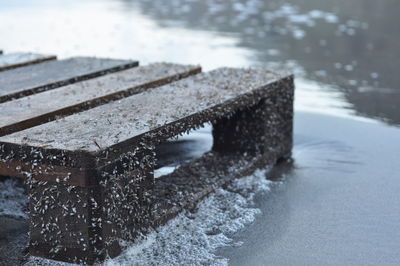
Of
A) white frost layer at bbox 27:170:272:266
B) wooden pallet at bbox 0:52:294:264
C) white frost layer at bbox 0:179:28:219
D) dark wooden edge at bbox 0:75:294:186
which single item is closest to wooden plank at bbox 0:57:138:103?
wooden pallet at bbox 0:52:294:264

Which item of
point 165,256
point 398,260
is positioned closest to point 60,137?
point 165,256

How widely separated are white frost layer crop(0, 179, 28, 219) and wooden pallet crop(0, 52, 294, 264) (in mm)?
526

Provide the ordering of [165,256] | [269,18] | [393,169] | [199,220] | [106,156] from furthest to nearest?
[269,18], [393,169], [199,220], [165,256], [106,156]

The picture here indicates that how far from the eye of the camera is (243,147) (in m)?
4.33

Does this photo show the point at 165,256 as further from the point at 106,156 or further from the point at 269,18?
the point at 269,18

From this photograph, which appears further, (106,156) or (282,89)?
(282,89)

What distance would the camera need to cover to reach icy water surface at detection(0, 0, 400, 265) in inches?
128

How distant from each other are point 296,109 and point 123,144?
2.98m

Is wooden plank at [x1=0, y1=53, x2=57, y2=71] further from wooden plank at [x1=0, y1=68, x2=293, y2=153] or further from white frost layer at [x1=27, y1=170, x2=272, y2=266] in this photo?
white frost layer at [x1=27, y1=170, x2=272, y2=266]

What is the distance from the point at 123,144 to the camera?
2.89m

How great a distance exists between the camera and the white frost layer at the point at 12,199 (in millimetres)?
3656

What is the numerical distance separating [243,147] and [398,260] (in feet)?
4.64

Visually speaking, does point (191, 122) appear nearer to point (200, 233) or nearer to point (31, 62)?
point (200, 233)

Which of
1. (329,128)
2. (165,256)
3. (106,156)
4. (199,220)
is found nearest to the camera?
(106,156)
